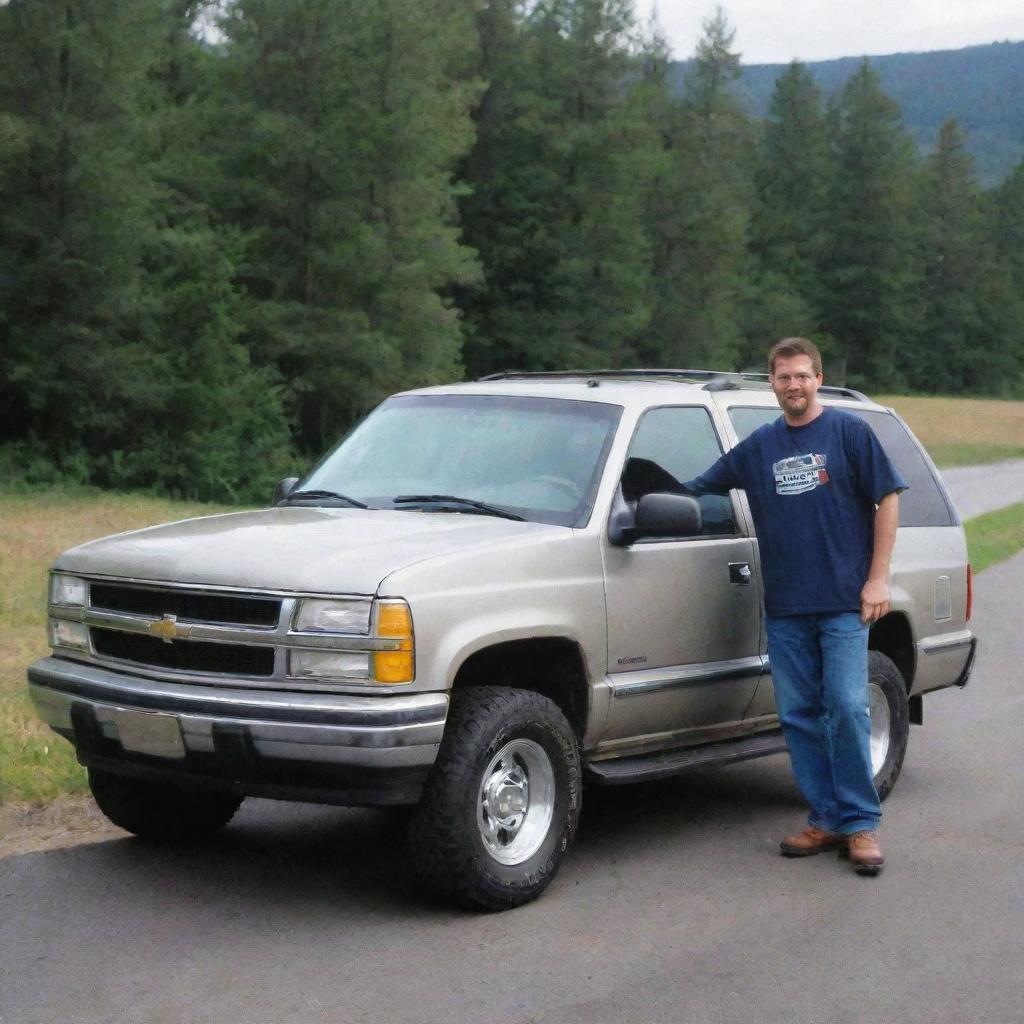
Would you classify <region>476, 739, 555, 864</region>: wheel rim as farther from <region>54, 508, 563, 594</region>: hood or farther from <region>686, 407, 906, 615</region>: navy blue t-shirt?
<region>686, 407, 906, 615</region>: navy blue t-shirt

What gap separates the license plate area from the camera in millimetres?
5445

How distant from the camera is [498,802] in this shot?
5.78m

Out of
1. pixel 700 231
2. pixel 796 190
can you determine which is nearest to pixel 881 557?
pixel 700 231

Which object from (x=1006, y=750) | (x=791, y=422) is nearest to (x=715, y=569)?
(x=791, y=422)

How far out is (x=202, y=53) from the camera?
46.8 m

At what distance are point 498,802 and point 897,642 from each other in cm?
281

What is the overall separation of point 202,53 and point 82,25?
13.5 metres

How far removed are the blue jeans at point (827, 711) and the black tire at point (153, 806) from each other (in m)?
2.26

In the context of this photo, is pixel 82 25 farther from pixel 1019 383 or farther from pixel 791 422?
pixel 1019 383

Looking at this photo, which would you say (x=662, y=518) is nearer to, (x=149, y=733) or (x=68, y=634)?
(x=149, y=733)

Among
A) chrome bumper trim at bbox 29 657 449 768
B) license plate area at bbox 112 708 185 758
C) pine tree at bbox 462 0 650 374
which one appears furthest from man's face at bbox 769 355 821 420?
pine tree at bbox 462 0 650 374

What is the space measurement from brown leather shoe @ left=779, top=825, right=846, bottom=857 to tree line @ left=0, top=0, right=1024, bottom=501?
27.4 meters

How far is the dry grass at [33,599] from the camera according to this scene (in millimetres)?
7238

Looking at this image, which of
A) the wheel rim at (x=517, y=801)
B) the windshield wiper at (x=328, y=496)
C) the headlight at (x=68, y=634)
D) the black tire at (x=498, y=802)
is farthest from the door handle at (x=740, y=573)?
the headlight at (x=68, y=634)
